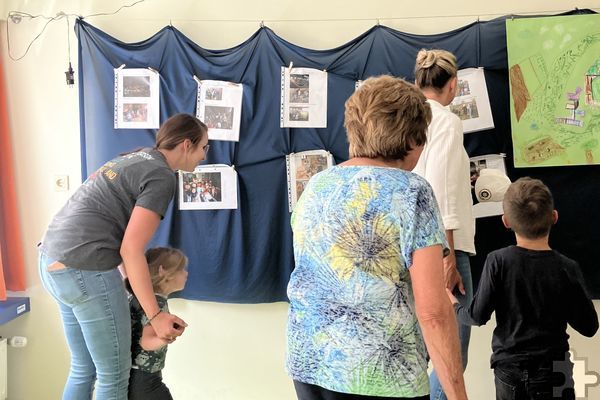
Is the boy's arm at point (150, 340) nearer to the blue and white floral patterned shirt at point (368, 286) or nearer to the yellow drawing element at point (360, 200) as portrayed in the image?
the blue and white floral patterned shirt at point (368, 286)

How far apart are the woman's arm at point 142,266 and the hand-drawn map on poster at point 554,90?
162 centimetres

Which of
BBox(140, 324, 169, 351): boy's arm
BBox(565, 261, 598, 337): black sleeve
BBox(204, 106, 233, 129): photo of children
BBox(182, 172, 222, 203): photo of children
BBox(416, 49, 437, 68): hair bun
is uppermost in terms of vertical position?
BBox(416, 49, 437, 68): hair bun

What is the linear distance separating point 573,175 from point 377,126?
1599mm

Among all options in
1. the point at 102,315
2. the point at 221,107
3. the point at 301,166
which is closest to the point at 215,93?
the point at 221,107

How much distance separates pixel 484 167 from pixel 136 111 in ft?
5.42

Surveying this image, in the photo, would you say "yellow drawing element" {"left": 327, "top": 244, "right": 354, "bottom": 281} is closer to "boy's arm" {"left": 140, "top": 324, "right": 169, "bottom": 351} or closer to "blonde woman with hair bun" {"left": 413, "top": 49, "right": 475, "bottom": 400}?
"blonde woman with hair bun" {"left": 413, "top": 49, "right": 475, "bottom": 400}

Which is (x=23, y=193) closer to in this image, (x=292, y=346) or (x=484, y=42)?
(x=292, y=346)

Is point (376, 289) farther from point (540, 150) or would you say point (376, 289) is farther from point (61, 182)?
point (61, 182)

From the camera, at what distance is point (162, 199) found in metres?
1.70

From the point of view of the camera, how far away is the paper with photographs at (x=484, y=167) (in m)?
2.32

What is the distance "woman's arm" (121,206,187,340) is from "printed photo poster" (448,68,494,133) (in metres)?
1.44

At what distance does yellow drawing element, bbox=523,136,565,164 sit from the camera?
230cm

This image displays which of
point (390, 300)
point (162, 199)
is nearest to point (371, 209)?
point (390, 300)

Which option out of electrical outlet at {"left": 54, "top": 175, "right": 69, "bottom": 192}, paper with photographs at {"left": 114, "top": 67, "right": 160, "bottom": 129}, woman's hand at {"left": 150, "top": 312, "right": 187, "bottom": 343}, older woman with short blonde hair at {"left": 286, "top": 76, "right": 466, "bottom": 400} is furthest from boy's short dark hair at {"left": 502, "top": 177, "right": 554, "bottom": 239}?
electrical outlet at {"left": 54, "top": 175, "right": 69, "bottom": 192}
